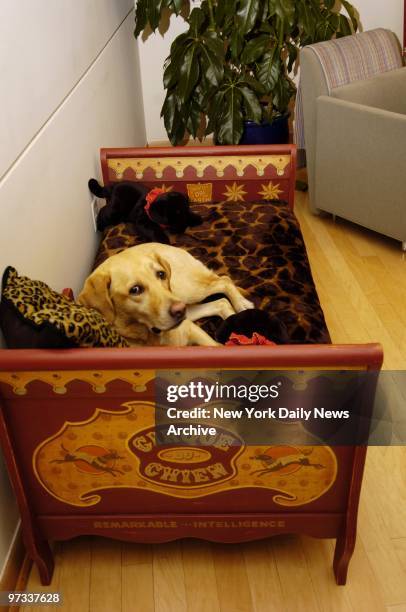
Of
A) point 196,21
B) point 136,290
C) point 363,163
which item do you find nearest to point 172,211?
point 136,290

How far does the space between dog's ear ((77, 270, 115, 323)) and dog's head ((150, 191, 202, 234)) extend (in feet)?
2.62

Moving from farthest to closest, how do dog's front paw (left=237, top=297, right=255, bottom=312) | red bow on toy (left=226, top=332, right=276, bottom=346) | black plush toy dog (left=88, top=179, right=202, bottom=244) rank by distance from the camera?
black plush toy dog (left=88, top=179, right=202, bottom=244), dog's front paw (left=237, top=297, right=255, bottom=312), red bow on toy (left=226, top=332, right=276, bottom=346)

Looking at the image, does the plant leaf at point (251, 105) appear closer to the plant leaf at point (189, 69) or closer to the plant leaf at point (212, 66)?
the plant leaf at point (212, 66)

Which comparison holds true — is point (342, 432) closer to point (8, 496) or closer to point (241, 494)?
point (241, 494)

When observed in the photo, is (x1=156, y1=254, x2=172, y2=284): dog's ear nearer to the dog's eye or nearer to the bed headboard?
the dog's eye

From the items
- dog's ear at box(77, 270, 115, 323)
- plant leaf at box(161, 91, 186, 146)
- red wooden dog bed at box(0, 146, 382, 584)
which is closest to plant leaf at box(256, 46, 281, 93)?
plant leaf at box(161, 91, 186, 146)

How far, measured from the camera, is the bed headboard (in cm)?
254

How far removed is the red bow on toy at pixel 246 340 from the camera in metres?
1.57

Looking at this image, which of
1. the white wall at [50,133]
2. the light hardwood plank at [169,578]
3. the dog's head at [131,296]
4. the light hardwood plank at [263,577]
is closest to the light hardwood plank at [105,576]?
the light hardwood plank at [169,578]

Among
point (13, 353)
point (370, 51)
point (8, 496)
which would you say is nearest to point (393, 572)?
point (8, 496)

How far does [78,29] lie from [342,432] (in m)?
1.98

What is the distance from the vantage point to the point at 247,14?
327 cm

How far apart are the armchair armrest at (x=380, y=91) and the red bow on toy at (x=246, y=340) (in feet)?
6.60

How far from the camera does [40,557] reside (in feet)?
4.86
